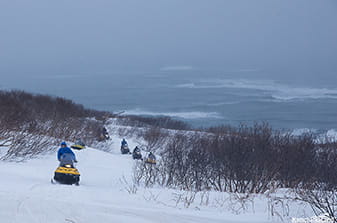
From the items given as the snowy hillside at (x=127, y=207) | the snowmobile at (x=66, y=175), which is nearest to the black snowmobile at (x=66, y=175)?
the snowmobile at (x=66, y=175)

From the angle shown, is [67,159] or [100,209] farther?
[67,159]

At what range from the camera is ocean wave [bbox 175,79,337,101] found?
53534mm

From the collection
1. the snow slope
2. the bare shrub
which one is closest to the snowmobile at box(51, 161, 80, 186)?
the snow slope

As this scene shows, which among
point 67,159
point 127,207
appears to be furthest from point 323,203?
point 67,159

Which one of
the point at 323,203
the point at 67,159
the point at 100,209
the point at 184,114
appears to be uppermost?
the point at 184,114

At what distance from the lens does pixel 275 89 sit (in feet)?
217

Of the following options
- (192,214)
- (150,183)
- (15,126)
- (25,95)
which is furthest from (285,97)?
(192,214)

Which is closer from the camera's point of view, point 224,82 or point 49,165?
point 49,165

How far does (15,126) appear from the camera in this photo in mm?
21516

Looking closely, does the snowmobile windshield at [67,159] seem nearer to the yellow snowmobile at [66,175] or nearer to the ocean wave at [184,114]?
the yellow snowmobile at [66,175]

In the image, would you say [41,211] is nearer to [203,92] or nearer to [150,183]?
[150,183]

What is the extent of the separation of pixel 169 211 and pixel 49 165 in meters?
12.8

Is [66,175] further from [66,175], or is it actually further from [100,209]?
[100,209]

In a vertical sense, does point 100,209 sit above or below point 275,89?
below
